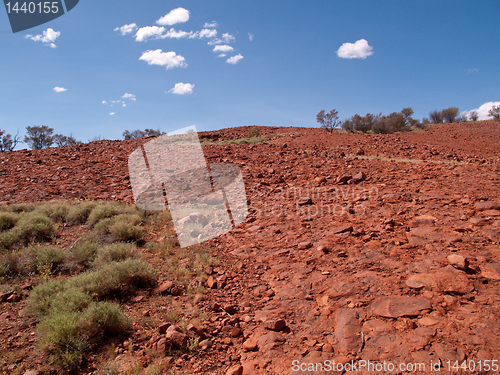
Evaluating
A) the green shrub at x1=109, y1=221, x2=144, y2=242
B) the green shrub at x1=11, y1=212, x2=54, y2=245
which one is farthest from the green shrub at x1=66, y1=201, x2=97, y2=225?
the green shrub at x1=109, y1=221, x2=144, y2=242

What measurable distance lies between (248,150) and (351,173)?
5762 mm

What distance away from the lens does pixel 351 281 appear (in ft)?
12.6

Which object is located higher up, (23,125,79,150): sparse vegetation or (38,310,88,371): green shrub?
(23,125,79,150): sparse vegetation

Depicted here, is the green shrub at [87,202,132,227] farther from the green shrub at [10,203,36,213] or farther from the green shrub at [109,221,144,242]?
the green shrub at [10,203,36,213]

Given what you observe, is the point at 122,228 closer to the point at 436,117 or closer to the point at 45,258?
the point at 45,258

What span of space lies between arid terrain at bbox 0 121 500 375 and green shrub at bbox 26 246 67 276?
2.92 feet

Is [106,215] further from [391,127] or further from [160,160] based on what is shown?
[391,127]

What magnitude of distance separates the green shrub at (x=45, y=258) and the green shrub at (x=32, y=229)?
2.63 ft

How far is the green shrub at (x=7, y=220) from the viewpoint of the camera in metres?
6.33

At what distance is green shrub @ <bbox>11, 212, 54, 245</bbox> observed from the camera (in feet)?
19.5

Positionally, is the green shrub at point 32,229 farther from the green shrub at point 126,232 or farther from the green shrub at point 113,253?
the green shrub at point 113,253

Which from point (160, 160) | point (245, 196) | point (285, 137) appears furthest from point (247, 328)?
point (285, 137)

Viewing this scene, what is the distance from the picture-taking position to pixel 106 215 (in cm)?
Answer: 691

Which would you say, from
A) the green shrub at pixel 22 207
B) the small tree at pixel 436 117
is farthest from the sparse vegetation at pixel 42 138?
the small tree at pixel 436 117
